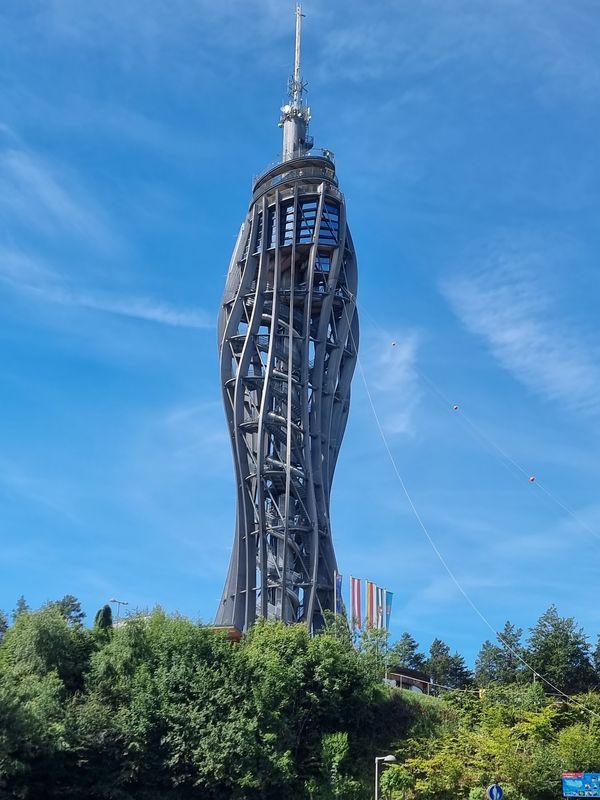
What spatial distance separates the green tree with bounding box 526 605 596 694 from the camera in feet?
140

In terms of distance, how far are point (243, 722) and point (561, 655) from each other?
63.6ft

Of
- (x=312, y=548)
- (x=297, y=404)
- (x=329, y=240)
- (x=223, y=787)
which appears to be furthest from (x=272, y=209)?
(x=223, y=787)

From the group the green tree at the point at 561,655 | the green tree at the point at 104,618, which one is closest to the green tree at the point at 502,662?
the green tree at the point at 561,655

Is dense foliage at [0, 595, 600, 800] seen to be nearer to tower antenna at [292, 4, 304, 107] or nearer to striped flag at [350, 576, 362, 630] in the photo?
striped flag at [350, 576, 362, 630]

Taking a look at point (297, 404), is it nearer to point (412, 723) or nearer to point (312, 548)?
point (312, 548)

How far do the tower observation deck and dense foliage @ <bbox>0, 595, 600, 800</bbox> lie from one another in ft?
42.8

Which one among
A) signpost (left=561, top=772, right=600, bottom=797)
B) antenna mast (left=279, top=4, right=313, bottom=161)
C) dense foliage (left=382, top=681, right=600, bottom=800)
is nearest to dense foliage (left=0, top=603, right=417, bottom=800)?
dense foliage (left=382, top=681, right=600, bottom=800)

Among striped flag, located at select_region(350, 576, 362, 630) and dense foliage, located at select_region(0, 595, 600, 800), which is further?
striped flag, located at select_region(350, 576, 362, 630)

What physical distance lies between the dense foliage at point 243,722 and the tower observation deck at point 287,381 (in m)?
13.0

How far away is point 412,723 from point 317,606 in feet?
47.6

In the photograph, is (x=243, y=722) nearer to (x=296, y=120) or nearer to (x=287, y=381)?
(x=287, y=381)

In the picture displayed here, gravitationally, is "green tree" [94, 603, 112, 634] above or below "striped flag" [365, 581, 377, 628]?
below

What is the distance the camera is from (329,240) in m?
52.6

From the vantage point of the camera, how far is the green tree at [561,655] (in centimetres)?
4269
